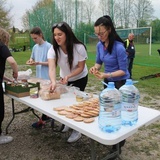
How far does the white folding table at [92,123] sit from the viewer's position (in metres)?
1.35

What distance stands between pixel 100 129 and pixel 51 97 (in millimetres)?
831

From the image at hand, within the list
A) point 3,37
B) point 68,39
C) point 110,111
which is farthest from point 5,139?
point 110,111

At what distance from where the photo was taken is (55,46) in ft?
7.61

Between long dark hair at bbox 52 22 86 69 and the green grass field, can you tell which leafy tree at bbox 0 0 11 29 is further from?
long dark hair at bbox 52 22 86 69

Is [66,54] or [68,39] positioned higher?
[68,39]

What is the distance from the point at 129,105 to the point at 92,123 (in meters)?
0.30

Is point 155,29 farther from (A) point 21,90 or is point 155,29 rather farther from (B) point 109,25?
(A) point 21,90

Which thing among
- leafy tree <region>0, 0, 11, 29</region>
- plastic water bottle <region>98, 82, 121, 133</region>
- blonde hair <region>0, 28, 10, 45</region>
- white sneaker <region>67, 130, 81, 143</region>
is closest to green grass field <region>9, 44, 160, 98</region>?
white sneaker <region>67, 130, 81, 143</region>

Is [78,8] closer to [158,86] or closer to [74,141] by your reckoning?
[158,86]

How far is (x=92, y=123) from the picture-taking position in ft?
5.10

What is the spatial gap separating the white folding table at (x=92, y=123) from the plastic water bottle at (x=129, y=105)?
5 cm

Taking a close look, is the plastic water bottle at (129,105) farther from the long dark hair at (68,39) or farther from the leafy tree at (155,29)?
the leafy tree at (155,29)

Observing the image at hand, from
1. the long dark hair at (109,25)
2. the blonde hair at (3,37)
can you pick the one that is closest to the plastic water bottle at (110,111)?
the long dark hair at (109,25)

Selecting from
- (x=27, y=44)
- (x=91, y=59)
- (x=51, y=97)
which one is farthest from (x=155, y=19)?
(x=27, y=44)
